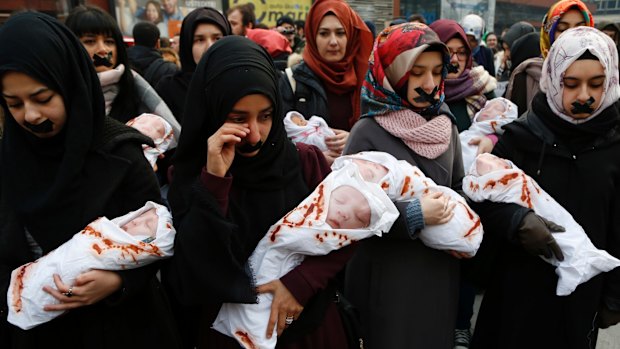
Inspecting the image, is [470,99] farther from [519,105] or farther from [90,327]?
[90,327]

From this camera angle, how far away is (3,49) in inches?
58.6

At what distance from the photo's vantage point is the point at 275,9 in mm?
16375

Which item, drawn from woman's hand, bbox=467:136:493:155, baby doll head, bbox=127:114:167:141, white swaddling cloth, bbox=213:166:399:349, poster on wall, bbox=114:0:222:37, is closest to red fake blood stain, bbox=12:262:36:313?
white swaddling cloth, bbox=213:166:399:349

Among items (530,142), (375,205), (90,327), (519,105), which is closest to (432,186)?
(375,205)

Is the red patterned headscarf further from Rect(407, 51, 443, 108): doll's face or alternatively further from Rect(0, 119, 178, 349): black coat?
Rect(0, 119, 178, 349): black coat

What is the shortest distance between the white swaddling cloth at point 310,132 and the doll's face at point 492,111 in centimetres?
97

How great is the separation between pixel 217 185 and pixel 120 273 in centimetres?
44

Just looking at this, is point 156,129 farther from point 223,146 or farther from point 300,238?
point 300,238

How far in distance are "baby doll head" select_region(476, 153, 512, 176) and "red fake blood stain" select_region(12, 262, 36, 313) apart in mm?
1723

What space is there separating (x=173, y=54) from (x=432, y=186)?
4899 millimetres

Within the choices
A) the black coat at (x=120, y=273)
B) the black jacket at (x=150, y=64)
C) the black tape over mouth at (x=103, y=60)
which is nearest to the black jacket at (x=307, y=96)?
the black tape over mouth at (x=103, y=60)

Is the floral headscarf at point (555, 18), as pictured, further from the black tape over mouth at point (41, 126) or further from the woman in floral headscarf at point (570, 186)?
the black tape over mouth at point (41, 126)

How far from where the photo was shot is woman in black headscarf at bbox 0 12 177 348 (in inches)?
59.4

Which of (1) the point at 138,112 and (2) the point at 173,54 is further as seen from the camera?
(2) the point at 173,54
